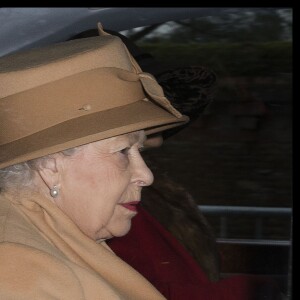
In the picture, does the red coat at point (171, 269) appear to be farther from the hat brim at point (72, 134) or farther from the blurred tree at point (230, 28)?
the hat brim at point (72, 134)

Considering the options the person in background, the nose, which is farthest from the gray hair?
the person in background

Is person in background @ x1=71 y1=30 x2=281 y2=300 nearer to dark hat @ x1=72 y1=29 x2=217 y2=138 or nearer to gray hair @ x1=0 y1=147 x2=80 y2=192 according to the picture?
dark hat @ x1=72 y1=29 x2=217 y2=138

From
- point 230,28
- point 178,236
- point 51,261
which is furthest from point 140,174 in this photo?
point 230,28

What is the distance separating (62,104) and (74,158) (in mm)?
130

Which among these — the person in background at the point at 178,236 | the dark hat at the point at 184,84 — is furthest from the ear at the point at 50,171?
the dark hat at the point at 184,84

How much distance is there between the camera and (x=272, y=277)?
263cm

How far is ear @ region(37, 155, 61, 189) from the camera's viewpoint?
1.94 m

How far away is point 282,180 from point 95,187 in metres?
1.54

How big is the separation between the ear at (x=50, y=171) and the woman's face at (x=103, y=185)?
14mm

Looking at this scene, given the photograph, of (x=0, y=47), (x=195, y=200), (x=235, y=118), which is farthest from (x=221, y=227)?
(x=0, y=47)

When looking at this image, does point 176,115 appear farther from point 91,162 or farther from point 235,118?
point 235,118

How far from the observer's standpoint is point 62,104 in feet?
6.26

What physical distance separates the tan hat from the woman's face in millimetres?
75

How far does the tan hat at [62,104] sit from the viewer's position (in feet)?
6.19
